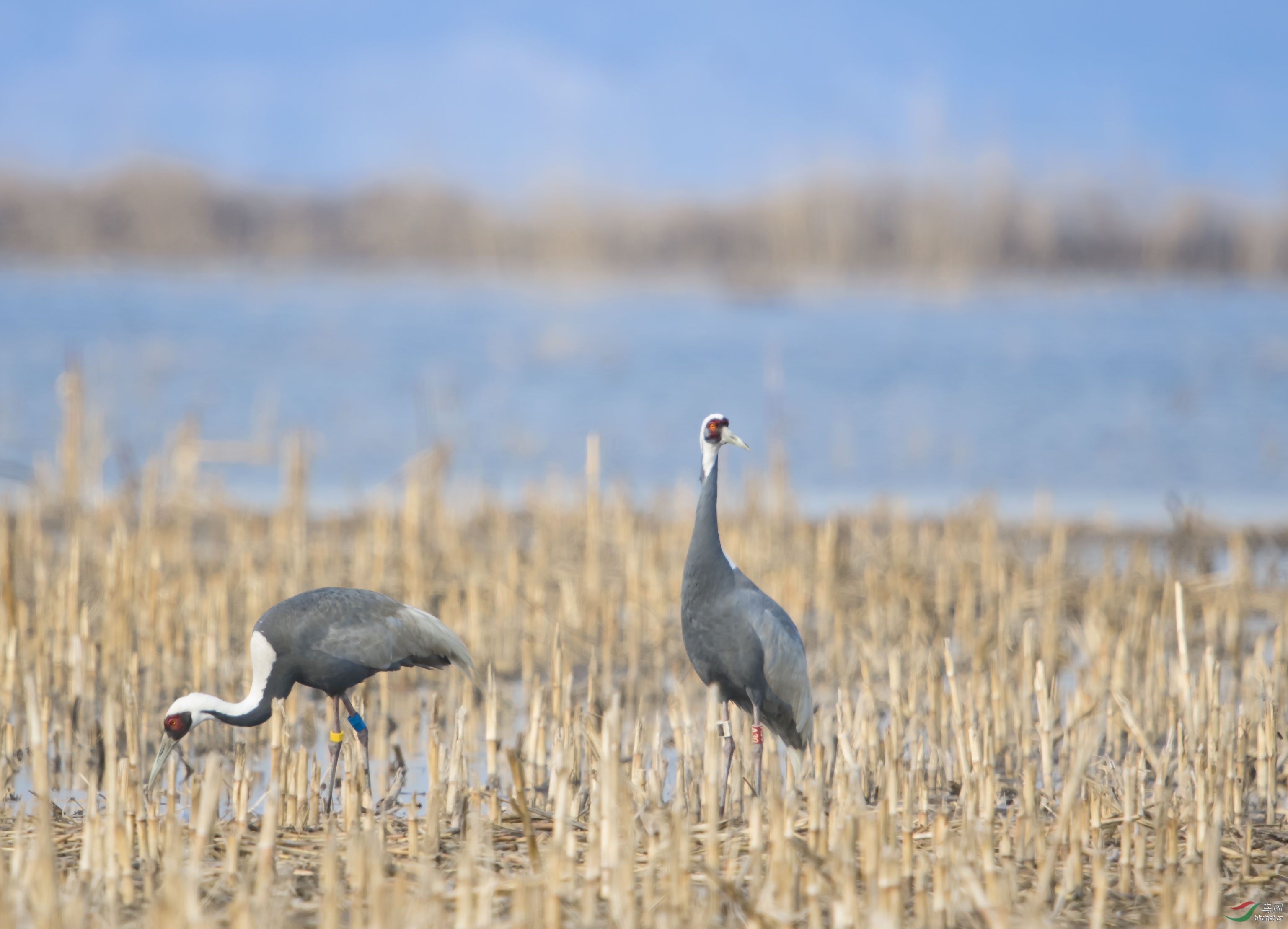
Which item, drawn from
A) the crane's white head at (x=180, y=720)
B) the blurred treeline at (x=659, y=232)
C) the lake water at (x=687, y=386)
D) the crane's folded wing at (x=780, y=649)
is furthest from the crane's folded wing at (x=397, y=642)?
the blurred treeline at (x=659, y=232)

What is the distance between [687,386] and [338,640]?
17.3 meters

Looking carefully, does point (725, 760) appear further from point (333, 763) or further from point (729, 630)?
point (333, 763)

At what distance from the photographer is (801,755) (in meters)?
5.67

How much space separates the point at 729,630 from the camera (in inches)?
201

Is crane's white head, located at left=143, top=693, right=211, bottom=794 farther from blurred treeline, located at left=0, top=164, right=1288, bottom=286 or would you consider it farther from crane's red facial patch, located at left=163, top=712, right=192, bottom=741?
blurred treeline, located at left=0, top=164, right=1288, bottom=286

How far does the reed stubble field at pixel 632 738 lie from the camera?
3.69m

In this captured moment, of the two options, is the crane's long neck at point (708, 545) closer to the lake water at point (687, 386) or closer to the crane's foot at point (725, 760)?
the crane's foot at point (725, 760)

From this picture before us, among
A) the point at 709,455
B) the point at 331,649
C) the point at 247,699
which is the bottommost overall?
the point at 247,699

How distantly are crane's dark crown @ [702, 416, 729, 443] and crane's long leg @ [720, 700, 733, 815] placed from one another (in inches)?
43.0

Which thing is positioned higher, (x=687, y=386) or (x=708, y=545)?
(x=687, y=386)

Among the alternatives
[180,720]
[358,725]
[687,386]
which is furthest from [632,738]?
[687,386]

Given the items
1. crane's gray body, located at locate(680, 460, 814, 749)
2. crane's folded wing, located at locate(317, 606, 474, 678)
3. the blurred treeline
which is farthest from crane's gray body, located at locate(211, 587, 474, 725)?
the blurred treeline

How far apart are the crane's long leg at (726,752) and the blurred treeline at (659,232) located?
→ 2591 centimetres

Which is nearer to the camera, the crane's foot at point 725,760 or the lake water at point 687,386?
the crane's foot at point 725,760
